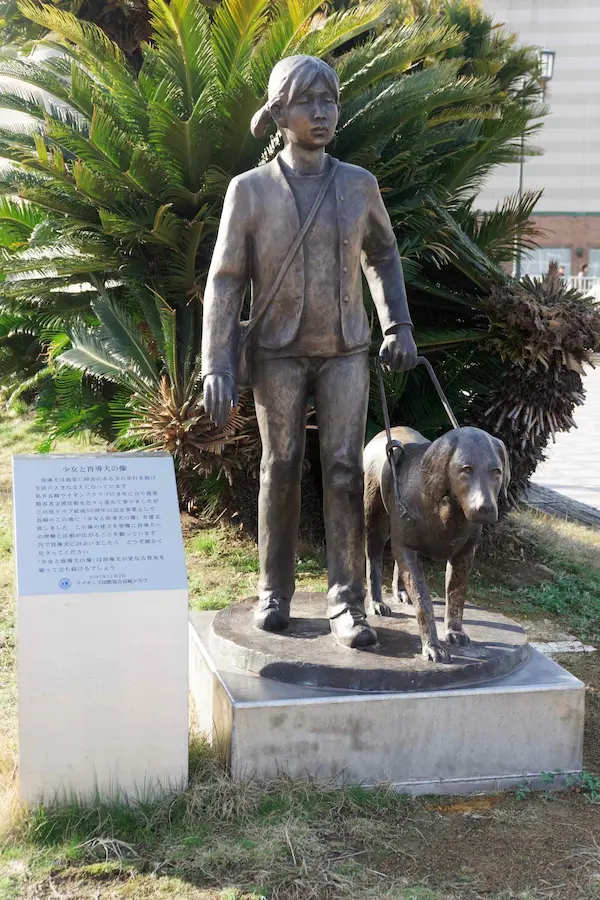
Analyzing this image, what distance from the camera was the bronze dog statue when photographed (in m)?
Result: 3.81

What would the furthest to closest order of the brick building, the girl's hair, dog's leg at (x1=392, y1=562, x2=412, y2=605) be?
the brick building → dog's leg at (x1=392, y1=562, x2=412, y2=605) → the girl's hair

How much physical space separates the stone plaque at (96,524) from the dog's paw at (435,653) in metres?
1.03

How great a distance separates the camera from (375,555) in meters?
4.84

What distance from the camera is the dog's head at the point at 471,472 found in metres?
3.75

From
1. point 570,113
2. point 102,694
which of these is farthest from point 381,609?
point 570,113

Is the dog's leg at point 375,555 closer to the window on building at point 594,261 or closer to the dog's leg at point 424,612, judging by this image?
the dog's leg at point 424,612

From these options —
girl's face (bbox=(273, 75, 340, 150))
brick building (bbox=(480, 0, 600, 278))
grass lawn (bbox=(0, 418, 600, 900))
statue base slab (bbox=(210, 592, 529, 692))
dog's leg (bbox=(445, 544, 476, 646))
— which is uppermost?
brick building (bbox=(480, 0, 600, 278))

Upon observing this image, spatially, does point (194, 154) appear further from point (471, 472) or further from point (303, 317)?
point (471, 472)

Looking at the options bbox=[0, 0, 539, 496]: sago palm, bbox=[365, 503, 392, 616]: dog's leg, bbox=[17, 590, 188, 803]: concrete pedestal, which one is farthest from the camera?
bbox=[0, 0, 539, 496]: sago palm

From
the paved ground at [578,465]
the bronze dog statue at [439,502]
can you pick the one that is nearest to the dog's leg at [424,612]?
the bronze dog statue at [439,502]

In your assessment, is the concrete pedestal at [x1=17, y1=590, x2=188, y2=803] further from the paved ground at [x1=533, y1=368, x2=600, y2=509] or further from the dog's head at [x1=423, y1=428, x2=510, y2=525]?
the paved ground at [x1=533, y1=368, x2=600, y2=509]

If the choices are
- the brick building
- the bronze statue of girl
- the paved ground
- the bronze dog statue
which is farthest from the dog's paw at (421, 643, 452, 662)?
the brick building

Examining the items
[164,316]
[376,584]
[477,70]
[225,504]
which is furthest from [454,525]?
[477,70]

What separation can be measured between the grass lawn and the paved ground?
690 cm
